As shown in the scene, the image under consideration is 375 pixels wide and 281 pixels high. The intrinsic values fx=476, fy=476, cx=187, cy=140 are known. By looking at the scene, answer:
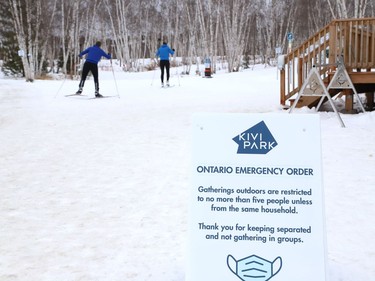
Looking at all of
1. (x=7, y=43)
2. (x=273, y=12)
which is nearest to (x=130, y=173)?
(x=7, y=43)

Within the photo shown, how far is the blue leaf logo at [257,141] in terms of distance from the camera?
2.10 meters

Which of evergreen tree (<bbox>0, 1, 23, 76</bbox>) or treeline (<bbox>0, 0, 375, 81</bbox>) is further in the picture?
treeline (<bbox>0, 0, 375, 81</bbox>)

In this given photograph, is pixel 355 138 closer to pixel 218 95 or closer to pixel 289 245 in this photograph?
pixel 289 245

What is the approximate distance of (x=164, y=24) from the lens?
1919 inches

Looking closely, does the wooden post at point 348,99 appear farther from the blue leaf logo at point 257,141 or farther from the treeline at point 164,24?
the treeline at point 164,24

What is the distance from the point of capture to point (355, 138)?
6.86 metres

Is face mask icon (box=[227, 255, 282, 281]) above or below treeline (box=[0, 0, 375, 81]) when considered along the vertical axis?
below

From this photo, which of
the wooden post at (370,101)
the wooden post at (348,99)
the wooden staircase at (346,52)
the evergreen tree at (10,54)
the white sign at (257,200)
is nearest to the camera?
the white sign at (257,200)

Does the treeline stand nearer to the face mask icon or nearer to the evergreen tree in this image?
the evergreen tree

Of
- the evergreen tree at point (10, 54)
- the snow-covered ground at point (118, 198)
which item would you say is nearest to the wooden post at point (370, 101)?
the snow-covered ground at point (118, 198)

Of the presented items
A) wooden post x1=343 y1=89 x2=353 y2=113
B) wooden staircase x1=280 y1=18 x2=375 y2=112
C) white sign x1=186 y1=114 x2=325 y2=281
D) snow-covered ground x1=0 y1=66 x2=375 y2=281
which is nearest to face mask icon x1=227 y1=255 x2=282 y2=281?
white sign x1=186 y1=114 x2=325 y2=281

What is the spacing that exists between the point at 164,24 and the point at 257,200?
4825 cm

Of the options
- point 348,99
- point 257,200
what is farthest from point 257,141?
point 348,99

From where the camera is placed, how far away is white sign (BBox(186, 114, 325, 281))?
209cm
